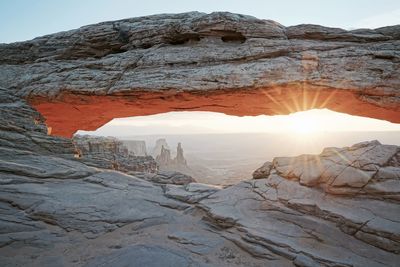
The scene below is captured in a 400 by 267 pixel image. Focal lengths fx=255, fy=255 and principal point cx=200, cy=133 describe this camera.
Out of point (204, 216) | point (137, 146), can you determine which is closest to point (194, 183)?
point (204, 216)

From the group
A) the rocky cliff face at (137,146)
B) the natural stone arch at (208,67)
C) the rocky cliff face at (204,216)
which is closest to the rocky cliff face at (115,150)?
the natural stone arch at (208,67)

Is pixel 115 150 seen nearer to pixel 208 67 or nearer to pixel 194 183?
pixel 194 183

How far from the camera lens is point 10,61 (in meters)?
19.3

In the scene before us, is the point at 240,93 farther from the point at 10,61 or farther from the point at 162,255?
the point at 10,61

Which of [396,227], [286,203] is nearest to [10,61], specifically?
[286,203]

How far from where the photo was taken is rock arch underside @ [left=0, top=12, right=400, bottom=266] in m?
9.76

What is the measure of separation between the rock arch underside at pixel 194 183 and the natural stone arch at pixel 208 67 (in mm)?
81

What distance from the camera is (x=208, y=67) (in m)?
16.3

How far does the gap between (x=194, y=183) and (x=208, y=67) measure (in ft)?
24.2

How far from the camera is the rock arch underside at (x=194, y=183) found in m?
9.76

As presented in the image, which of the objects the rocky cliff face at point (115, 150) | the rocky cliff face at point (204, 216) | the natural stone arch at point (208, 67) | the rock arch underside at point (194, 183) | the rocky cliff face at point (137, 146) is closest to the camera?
the rocky cliff face at point (204, 216)

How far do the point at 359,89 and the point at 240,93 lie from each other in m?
6.74

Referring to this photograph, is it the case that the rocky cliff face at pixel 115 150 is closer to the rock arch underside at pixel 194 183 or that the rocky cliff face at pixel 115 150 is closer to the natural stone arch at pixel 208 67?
the rock arch underside at pixel 194 183

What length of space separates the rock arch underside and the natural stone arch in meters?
0.08
